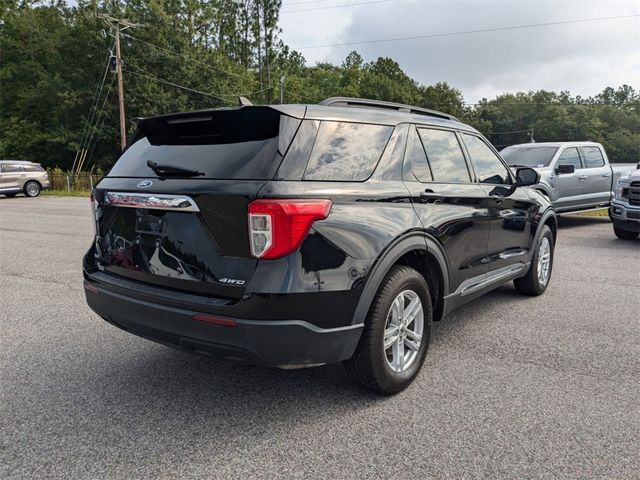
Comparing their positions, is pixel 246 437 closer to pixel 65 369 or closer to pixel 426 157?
pixel 65 369

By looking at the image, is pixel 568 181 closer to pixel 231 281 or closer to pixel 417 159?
pixel 417 159

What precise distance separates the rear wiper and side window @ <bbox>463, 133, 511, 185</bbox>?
2.45 metres

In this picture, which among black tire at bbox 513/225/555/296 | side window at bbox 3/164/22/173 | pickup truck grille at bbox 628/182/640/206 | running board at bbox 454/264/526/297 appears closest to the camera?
running board at bbox 454/264/526/297

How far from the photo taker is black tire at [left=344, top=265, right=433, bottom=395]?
2826mm

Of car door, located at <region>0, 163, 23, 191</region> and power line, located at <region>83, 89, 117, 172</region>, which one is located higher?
power line, located at <region>83, 89, 117, 172</region>

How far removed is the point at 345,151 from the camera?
9.45ft

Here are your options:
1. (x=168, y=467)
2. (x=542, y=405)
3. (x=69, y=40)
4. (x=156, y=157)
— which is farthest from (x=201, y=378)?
(x=69, y=40)

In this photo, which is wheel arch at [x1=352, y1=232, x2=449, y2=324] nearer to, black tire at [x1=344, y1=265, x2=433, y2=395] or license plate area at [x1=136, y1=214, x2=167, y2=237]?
black tire at [x1=344, y1=265, x2=433, y2=395]

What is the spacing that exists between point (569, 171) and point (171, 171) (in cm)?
988

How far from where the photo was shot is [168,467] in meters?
2.35

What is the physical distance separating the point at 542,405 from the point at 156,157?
278cm

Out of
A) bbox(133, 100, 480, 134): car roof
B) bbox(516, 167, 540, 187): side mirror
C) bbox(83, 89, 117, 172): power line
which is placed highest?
bbox(83, 89, 117, 172): power line

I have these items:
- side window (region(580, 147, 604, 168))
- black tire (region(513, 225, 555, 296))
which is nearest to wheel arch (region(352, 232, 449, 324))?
black tire (region(513, 225, 555, 296))

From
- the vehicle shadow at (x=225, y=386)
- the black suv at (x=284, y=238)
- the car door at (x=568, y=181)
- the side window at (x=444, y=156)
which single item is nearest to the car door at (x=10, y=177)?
the car door at (x=568, y=181)
